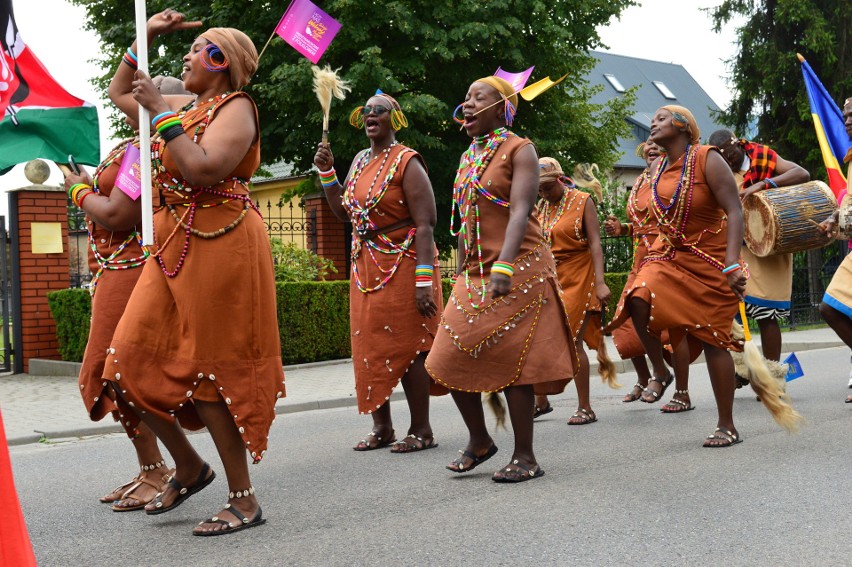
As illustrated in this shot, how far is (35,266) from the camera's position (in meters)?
14.3

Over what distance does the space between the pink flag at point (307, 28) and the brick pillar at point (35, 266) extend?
339 inches

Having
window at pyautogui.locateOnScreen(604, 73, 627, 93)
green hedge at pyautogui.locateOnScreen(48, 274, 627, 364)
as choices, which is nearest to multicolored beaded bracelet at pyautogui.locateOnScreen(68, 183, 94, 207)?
green hedge at pyautogui.locateOnScreen(48, 274, 627, 364)

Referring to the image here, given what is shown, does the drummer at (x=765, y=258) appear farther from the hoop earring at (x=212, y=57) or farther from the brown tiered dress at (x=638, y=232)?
the hoop earring at (x=212, y=57)

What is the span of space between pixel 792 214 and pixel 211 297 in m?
6.00

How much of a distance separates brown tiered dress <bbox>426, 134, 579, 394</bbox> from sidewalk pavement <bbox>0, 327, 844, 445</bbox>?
14.2 feet

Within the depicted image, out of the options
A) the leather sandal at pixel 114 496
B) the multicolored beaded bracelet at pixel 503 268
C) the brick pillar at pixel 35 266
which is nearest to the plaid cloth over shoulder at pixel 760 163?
the multicolored beaded bracelet at pixel 503 268

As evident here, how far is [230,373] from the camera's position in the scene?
14.9 feet

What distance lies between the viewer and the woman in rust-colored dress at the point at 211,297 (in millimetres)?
4508

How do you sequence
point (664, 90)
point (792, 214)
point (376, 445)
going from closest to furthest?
point (376, 445) → point (792, 214) → point (664, 90)

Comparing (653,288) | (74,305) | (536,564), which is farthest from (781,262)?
(74,305)

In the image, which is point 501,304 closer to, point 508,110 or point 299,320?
point 508,110

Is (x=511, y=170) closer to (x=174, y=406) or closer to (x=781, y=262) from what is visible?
(x=174, y=406)

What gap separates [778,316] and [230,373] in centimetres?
624

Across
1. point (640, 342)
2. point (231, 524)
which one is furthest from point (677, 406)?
point (231, 524)
